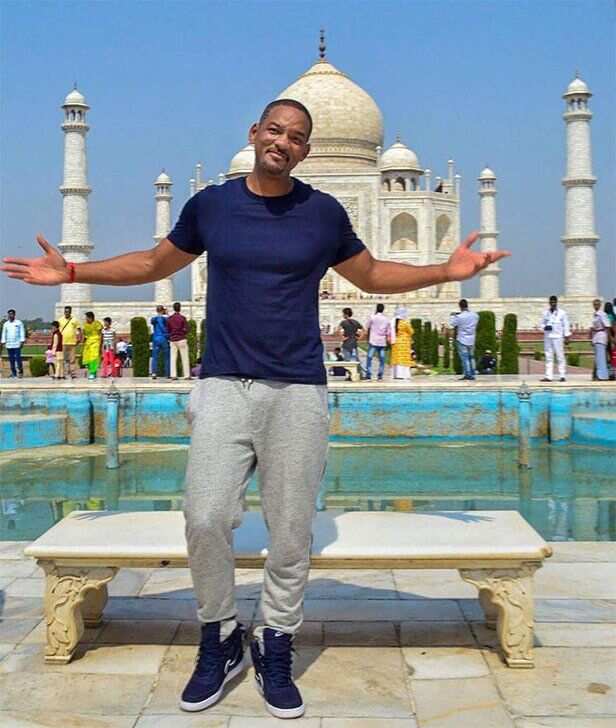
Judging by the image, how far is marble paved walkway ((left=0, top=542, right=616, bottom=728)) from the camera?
221cm

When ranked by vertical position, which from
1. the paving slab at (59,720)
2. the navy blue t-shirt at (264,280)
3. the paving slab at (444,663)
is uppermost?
the navy blue t-shirt at (264,280)

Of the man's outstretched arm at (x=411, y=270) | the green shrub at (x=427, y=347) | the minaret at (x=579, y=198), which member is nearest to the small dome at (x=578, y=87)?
the minaret at (x=579, y=198)

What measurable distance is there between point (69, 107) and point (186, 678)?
27618 millimetres

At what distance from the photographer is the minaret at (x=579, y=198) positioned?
27.7 meters

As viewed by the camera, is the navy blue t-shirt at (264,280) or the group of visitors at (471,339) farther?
the group of visitors at (471,339)

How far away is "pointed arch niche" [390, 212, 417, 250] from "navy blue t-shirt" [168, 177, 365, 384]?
101ft

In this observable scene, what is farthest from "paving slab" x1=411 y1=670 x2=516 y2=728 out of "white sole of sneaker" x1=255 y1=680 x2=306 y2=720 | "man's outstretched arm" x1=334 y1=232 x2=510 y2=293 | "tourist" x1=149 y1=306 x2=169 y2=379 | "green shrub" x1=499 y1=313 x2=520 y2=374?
"green shrub" x1=499 y1=313 x2=520 y2=374

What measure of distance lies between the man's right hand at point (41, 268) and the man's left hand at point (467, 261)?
3.30ft

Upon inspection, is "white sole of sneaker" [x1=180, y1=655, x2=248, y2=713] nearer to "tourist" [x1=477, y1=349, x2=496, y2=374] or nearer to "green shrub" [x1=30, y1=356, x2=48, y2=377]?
"tourist" [x1=477, y1=349, x2=496, y2=374]

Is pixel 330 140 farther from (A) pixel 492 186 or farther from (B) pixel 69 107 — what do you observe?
(B) pixel 69 107

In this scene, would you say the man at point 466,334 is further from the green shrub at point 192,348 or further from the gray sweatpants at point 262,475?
the gray sweatpants at point 262,475

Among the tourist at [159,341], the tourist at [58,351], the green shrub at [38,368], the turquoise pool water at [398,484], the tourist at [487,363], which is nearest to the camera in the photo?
the turquoise pool water at [398,484]

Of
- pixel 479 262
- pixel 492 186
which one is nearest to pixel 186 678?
pixel 479 262

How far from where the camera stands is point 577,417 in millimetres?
8750
